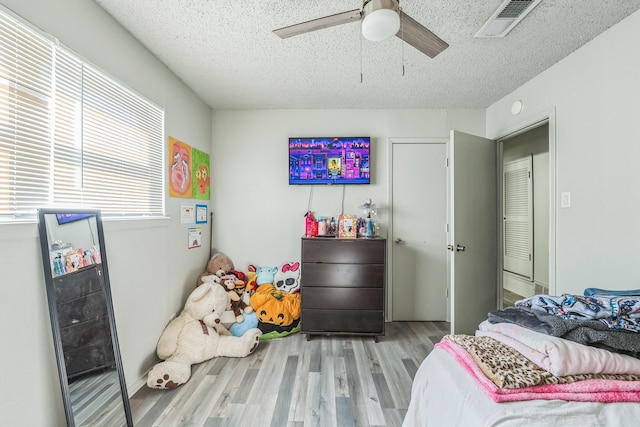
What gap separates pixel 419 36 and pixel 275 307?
2.51m

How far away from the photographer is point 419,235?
320cm

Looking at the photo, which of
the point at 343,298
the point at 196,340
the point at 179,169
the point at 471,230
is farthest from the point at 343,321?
the point at 179,169

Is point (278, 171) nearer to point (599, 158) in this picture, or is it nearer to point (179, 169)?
point (179, 169)

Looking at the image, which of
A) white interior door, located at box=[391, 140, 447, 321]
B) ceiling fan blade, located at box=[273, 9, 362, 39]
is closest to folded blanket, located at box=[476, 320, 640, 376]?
ceiling fan blade, located at box=[273, 9, 362, 39]

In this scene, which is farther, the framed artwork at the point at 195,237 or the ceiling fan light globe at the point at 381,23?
the framed artwork at the point at 195,237

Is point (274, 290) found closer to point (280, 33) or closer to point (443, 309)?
point (443, 309)

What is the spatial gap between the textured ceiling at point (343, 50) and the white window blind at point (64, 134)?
518mm

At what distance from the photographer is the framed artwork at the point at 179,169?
7.83ft

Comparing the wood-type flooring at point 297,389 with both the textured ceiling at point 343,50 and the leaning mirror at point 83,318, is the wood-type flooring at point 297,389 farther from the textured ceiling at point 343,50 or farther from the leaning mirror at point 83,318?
the textured ceiling at point 343,50

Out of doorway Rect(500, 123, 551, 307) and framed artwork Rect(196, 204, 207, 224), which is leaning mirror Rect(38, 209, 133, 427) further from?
doorway Rect(500, 123, 551, 307)

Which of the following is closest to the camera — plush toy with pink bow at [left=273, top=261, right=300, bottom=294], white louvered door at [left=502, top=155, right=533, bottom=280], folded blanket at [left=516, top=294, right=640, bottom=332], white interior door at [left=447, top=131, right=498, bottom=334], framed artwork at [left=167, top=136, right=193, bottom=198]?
folded blanket at [left=516, top=294, right=640, bottom=332]

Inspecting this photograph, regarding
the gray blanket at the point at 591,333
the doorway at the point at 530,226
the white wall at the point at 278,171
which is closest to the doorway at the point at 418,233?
the white wall at the point at 278,171

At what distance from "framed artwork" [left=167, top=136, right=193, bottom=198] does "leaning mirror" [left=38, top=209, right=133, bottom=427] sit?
0.85 meters

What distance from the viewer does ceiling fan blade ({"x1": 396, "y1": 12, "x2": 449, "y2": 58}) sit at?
1237 mm
